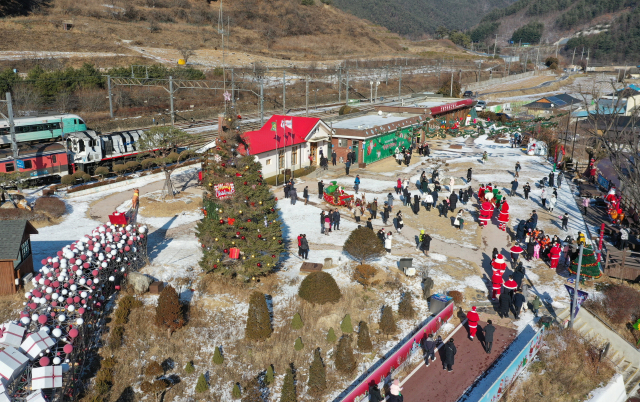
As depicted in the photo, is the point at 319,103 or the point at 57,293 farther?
the point at 319,103

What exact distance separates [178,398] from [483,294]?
39.9 feet

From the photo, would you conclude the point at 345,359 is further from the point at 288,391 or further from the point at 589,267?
the point at 589,267

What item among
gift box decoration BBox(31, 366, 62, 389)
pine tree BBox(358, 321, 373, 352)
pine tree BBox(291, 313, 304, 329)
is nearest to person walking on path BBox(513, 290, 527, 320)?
pine tree BBox(358, 321, 373, 352)

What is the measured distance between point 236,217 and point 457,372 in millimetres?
9535

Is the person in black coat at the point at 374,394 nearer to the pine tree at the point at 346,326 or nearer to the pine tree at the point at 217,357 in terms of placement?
the pine tree at the point at 346,326

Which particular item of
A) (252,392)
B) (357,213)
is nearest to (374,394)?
(252,392)

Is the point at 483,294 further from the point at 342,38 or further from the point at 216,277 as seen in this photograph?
the point at 342,38

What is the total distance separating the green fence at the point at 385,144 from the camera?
→ 4084 cm

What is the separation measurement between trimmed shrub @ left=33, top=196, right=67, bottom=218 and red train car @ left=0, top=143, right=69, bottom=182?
494 centimetres

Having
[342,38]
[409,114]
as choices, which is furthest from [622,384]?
[342,38]

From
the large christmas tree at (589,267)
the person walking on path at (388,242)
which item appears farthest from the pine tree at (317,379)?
the large christmas tree at (589,267)

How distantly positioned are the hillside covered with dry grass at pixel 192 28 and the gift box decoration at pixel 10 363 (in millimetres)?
46621

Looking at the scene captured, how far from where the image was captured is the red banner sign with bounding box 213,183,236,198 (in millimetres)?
19453

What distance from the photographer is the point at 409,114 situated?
50.2m
